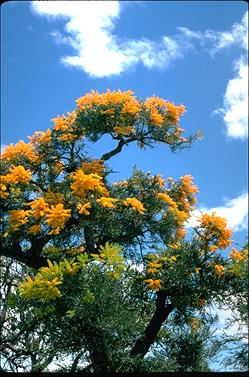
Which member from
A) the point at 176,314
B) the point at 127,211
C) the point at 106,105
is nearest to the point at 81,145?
the point at 106,105

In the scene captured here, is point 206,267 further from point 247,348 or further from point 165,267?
point 247,348

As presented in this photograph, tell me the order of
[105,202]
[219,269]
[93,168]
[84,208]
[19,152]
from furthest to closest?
[19,152] → [93,168] → [105,202] → [84,208] → [219,269]

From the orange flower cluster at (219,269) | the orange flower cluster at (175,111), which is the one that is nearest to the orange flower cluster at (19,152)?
the orange flower cluster at (175,111)

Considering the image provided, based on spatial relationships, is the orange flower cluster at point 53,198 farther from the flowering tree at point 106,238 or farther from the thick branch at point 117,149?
the thick branch at point 117,149

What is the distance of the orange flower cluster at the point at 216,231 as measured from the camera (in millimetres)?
10872

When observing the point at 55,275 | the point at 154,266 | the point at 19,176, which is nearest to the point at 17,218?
the point at 19,176

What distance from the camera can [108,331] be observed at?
9.78 meters

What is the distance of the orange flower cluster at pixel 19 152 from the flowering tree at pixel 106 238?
1.0 inches

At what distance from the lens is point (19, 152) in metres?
12.4

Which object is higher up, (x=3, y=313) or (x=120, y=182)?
(x=120, y=182)

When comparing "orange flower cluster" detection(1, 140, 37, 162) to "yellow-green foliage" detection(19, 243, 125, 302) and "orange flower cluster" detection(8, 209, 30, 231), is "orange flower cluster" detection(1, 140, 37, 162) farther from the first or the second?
"yellow-green foliage" detection(19, 243, 125, 302)

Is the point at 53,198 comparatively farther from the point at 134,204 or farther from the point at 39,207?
the point at 134,204

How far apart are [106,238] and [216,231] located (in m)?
2.40

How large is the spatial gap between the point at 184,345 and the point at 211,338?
63cm
